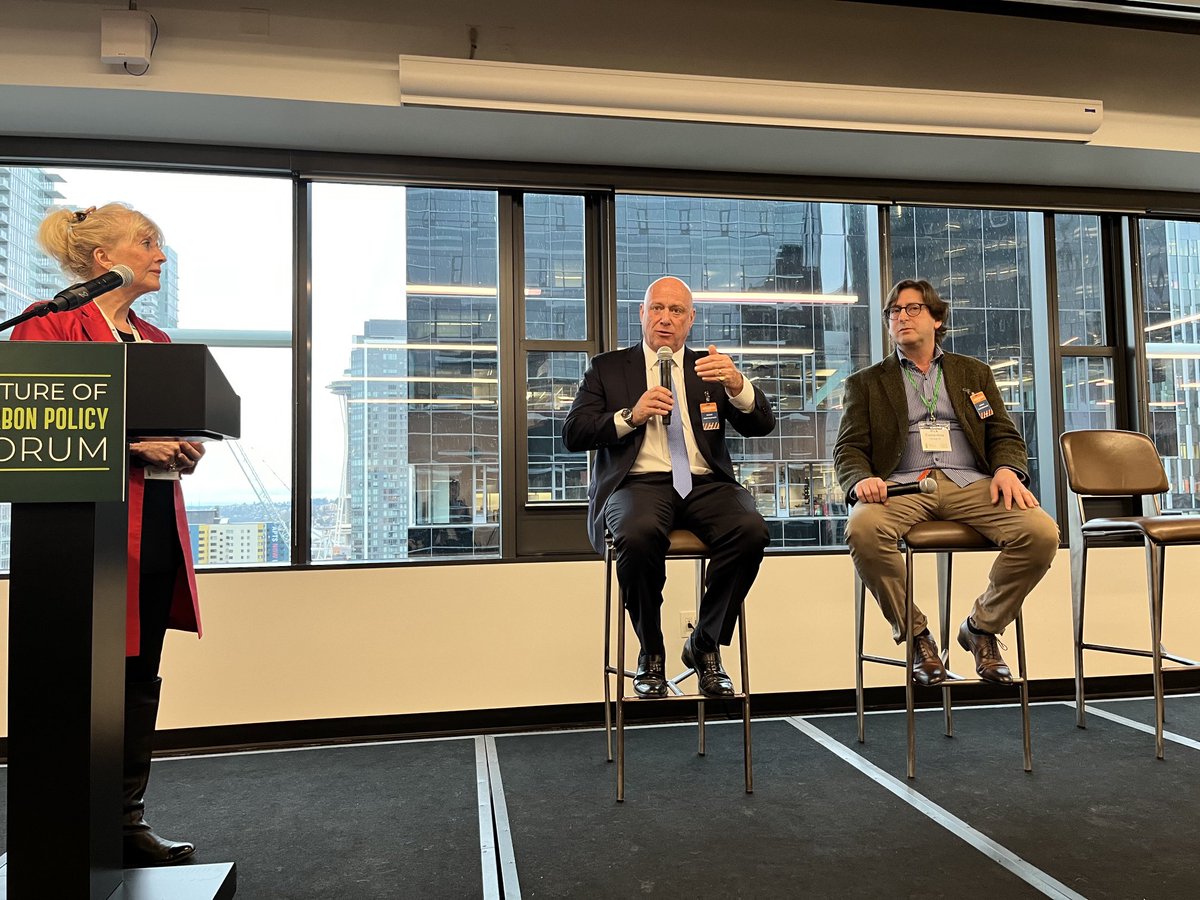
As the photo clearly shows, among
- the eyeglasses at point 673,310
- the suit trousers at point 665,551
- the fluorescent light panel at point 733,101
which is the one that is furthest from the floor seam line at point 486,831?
the fluorescent light panel at point 733,101

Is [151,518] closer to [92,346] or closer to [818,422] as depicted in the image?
[92,346]

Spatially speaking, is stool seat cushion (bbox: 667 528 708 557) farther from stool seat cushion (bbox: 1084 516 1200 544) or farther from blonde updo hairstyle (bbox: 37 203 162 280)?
blonde updo hairstyle (bbox: 37 203 162 280)

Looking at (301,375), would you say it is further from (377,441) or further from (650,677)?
(650,677)

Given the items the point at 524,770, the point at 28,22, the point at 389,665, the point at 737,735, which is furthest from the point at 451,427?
the point at 28,22

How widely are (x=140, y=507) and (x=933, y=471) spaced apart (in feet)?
7.77

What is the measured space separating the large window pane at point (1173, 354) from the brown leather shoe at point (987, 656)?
2018 millimetres

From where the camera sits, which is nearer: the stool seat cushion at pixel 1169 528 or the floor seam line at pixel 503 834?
the floor seam line at pixel 503 834

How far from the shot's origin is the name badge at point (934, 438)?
2834 millimetres

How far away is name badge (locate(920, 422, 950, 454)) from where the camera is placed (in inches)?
112

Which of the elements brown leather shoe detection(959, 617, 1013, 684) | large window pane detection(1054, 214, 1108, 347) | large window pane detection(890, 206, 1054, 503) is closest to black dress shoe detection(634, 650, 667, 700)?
brown leather shoe detection(959, 617, 1013, 684)

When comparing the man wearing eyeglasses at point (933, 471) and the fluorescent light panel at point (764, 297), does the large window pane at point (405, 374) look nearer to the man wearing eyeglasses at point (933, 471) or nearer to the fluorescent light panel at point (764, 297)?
the fluorescent light panel at point (764, 297)

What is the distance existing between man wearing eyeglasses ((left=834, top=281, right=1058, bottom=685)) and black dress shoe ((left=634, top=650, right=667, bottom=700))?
2.48 feet

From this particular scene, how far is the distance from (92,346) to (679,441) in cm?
172

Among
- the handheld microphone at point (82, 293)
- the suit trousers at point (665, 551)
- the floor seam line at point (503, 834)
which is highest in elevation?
the handheld microphone at point (82, 293)
